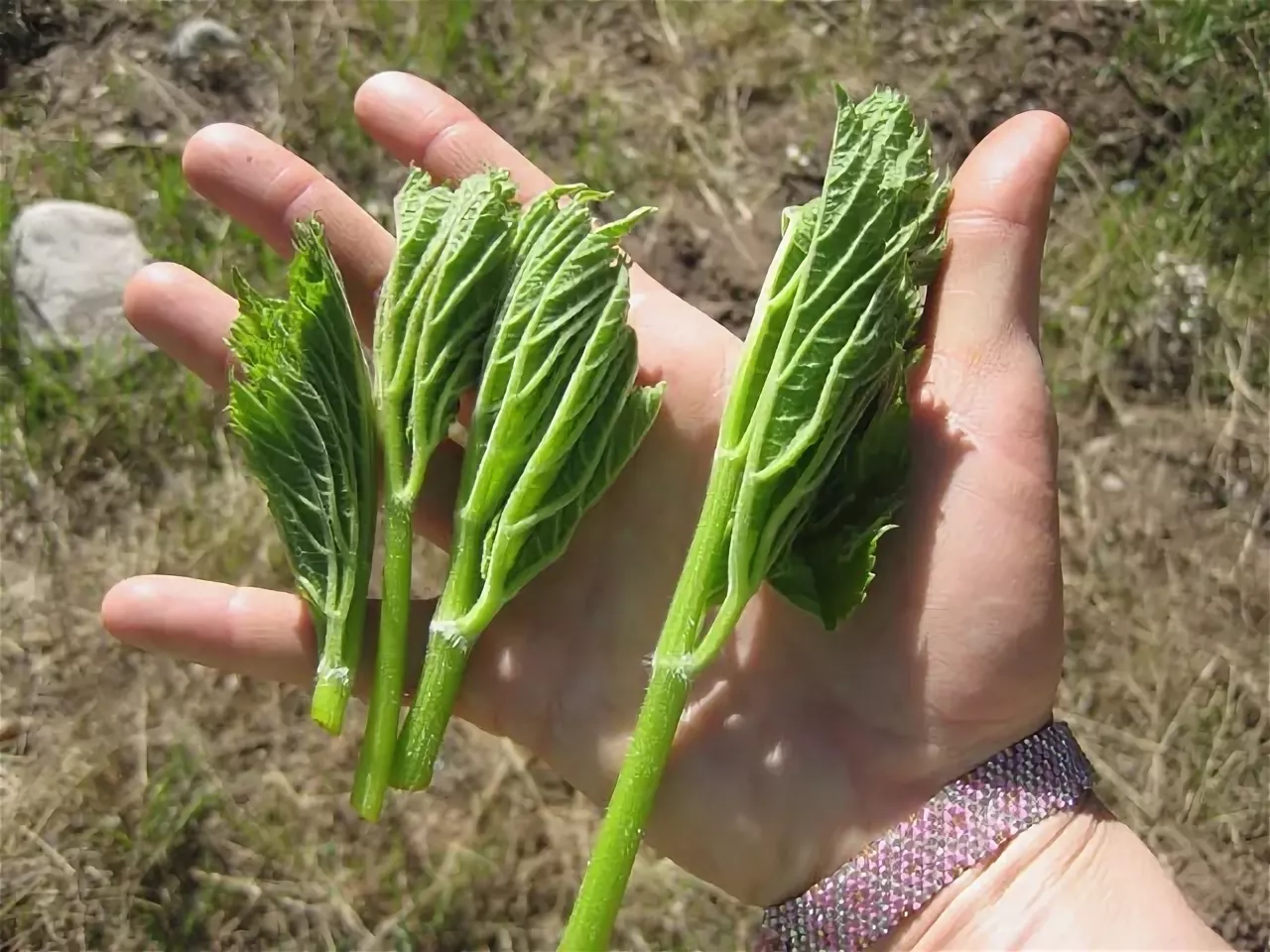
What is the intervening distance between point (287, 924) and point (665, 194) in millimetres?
2890

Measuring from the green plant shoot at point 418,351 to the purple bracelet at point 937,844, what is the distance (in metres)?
1.15

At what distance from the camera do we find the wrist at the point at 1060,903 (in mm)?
3012

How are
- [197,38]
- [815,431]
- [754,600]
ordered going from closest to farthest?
[815,431] → [754,600] → [197,38]

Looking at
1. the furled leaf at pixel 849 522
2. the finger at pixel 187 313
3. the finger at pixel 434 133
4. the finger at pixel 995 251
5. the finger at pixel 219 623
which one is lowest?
the finger at pixel 219 623

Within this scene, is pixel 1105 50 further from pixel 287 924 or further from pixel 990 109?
pixel 287 924

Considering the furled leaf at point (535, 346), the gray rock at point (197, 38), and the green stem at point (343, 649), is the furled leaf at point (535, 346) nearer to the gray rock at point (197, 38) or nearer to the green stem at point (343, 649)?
the green stem at point (343, 649)

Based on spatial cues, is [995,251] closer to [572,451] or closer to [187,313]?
[572,451]

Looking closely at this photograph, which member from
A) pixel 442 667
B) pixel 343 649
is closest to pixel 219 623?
pixel 343 649

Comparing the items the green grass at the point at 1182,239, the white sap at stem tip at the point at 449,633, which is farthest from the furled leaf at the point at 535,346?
the green grass at the point at 1182,239

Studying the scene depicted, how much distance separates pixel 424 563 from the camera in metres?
4.38

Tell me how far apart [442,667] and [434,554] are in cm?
128

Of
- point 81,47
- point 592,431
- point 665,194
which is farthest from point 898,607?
point 81,47

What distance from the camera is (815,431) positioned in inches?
113

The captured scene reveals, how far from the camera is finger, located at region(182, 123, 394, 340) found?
3680 mm
